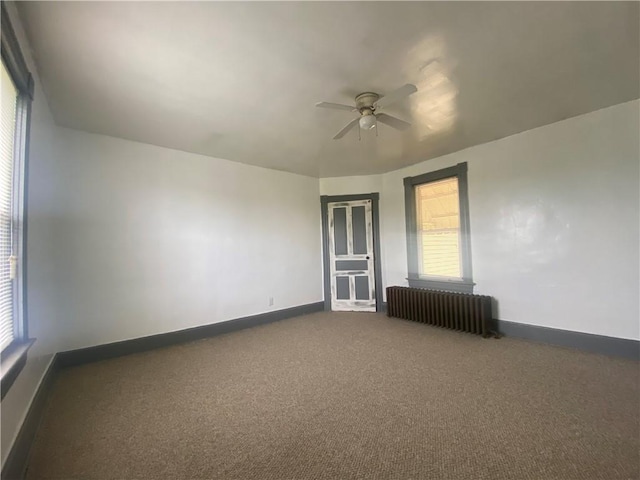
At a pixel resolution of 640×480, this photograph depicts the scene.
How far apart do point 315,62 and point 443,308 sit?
3.54 meters

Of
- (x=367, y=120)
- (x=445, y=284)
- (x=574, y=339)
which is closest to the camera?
(x=367, y=120)

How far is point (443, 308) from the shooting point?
3992 millimetres

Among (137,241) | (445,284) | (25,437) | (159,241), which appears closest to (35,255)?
(137,241)

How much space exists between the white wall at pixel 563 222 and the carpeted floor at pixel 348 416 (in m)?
0.53

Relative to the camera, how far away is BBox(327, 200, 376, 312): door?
519 cm

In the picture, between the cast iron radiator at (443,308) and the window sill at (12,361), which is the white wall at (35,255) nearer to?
the window sill at (12,361)

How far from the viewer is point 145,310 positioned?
3.42 meters

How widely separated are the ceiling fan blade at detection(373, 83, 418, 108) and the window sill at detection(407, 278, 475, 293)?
116 inches

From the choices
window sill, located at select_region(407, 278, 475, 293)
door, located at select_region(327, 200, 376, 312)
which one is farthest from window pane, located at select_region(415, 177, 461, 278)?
door, located at select_region(327, 200, 376, 312)

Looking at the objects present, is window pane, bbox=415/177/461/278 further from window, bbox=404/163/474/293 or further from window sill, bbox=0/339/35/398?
window sill, bbox=0/339/35/398

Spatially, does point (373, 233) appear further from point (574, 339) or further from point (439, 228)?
point (574, 339)

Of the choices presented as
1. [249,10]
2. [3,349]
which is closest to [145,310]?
[3,349]

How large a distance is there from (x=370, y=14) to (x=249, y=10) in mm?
710

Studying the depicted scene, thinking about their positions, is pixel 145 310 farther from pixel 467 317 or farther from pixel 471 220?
pixel 471 220
